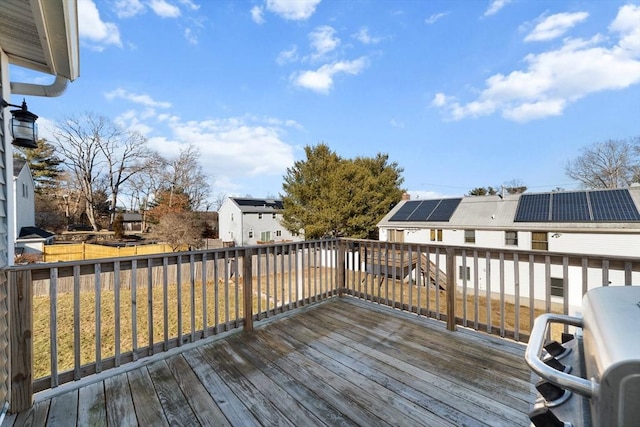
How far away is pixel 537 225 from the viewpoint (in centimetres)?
1326

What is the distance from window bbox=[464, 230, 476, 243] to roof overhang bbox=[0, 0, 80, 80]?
16.3 m

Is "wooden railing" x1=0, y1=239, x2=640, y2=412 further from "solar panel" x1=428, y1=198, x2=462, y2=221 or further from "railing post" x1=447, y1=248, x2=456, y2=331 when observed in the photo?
"solar panel" x1=428, y1=198, x2=462, y2=221

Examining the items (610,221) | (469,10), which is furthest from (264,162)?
(610,221)

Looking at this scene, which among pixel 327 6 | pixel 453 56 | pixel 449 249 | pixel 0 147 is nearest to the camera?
pixel 0 147

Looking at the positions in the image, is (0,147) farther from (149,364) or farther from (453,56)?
(453,56)

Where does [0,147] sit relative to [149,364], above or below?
above

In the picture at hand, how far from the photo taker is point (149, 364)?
92.6 inches

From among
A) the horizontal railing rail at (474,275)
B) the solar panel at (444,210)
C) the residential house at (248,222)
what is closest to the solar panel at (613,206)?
the solar panel at (444,210)

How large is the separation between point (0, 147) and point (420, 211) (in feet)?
57.9

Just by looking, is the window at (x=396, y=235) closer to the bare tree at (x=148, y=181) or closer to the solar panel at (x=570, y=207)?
the solar panel at (x=570, y=207)

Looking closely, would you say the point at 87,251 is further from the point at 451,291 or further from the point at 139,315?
the point at 451,291

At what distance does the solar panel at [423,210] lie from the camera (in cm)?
1686

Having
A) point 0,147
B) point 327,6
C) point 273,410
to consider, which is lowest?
point 273,410

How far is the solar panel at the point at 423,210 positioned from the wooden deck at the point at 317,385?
14.6m
